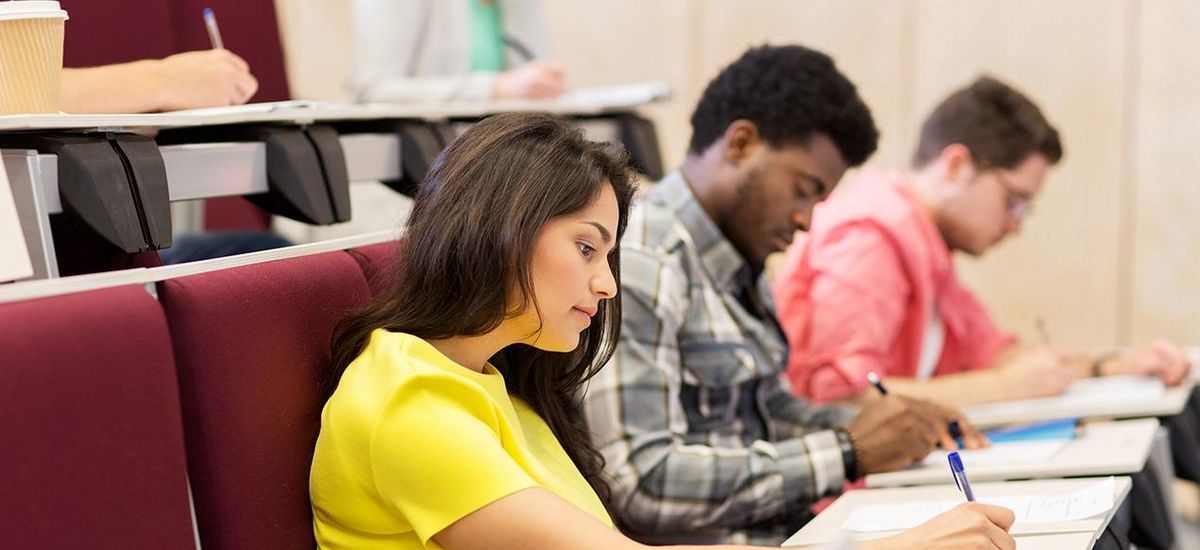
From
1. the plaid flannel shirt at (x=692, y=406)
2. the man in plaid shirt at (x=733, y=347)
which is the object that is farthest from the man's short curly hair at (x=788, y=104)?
the plaid flannel shirt at (x=692, y=406)

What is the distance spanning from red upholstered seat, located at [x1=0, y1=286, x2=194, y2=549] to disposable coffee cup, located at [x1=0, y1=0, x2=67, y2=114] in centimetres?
28

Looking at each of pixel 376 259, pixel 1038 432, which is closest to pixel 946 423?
pixel 1038 432

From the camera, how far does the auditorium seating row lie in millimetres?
796

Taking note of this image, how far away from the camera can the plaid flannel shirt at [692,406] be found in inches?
59.8

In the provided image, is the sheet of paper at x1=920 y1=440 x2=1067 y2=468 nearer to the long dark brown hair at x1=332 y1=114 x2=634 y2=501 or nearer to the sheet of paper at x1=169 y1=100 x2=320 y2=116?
the long dark brown hair at x1=332 y1=114 x2=634 y2=501

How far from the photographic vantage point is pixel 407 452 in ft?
3.19

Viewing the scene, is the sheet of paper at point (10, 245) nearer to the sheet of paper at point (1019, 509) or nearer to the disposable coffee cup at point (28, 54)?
the disposable coffee cup at point (28, 54)

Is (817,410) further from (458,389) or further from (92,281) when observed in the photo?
(92,281)

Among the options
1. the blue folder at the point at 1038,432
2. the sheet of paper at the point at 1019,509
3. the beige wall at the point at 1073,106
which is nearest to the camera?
the sheet of paper at the point at 1019,509

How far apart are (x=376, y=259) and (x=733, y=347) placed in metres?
0.59

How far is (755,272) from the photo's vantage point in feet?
6.08

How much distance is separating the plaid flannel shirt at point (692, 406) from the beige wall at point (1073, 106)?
1.78 meters

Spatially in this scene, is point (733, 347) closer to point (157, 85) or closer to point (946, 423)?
point (946, 423)

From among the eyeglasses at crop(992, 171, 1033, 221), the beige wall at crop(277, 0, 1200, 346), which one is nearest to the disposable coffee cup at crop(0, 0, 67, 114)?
the eyeglasses at crop(992, 171, 1033, 221)
